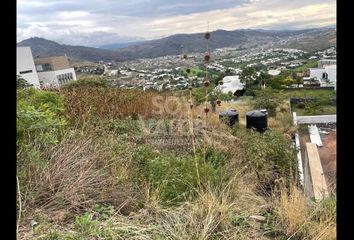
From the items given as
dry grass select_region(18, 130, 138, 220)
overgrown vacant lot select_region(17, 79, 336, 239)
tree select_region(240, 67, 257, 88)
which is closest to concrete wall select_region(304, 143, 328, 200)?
overgrown vacant lot select_region(17, 79, 336, 239)

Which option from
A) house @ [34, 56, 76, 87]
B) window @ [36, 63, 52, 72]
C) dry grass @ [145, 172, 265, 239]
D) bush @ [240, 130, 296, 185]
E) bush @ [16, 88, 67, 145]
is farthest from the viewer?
window @ [36, 63, 52, 72]

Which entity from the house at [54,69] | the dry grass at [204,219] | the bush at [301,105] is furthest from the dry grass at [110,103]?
the house at [54,69]

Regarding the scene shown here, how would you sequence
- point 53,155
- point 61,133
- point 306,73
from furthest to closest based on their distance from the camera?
point 306,73, point 61,133, point 53,155

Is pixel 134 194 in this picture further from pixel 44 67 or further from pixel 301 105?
pixel 44 67

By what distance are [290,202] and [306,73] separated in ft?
30.0

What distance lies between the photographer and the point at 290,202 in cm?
229

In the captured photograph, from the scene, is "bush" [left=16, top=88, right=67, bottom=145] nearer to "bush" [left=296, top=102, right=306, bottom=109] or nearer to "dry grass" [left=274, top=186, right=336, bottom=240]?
"dry grass" [left=274, top=186, right=336, bottom=240]

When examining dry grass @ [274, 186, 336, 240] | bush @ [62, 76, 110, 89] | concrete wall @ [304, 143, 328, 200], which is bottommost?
concrete wall @ [304, 143, 328, 200]

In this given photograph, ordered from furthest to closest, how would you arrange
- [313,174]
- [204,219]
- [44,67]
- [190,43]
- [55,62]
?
[44,67] → [55,62] → [313,174] → [190,43] → [204,219]

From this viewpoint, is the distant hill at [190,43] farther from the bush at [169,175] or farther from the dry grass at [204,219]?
the dry grass at [204,219]

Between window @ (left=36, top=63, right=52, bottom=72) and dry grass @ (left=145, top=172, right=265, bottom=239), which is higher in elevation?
window @ (left=36, top=63, right=52, bottom=72)

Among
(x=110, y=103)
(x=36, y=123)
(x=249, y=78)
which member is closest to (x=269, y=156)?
(x=110, y=103)

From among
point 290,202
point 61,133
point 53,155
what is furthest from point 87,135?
point 290,202
